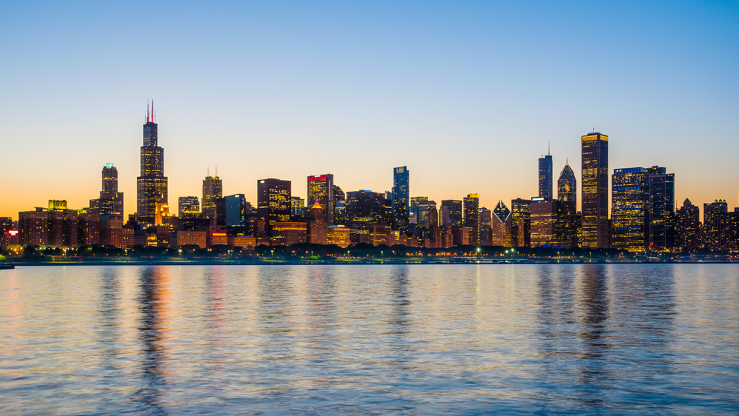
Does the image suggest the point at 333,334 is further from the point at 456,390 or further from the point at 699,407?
the point at 699,407

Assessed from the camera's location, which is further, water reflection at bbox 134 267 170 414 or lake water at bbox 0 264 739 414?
water reflection at bbox 134 267 170 414

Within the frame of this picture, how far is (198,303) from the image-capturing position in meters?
68.8

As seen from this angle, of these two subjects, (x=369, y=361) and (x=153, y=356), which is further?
(x=153, y=356)

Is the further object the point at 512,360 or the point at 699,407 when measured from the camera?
the point at 512,360

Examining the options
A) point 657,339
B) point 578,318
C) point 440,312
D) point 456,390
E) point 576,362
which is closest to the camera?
point 456,390

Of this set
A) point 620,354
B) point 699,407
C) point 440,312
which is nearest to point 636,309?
point 440,312

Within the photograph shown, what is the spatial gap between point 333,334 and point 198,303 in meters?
31.2

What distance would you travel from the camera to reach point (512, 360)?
3186 centimetres

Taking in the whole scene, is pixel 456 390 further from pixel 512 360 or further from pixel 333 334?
pixel 333 334

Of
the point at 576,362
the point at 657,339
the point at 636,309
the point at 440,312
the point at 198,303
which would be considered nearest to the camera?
the point at 576,362

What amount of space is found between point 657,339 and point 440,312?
20.6 meters

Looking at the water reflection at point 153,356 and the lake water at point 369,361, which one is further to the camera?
the water reflection at point 153,356

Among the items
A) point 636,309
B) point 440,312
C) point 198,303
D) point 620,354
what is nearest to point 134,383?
point 620,354

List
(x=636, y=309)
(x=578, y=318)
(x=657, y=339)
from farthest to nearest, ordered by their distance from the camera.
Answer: (x=636, y=309), (x=578, y=318), (x=657, y=339)
